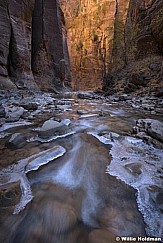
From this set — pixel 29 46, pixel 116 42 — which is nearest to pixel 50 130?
pixel 29 46

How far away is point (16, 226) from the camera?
1.06 m

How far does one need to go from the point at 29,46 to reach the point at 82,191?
12864mm

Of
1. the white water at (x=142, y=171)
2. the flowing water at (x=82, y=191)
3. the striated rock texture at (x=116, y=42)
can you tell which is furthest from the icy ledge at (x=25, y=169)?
the striated rock texture at (x=116, y=42)

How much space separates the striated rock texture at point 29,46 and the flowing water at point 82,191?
7.86 meters

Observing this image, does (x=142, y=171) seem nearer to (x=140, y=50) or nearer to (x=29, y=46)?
(x=29, y=46)

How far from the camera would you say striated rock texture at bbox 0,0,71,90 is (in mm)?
9562

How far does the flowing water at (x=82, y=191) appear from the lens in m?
1.04

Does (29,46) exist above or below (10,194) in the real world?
above

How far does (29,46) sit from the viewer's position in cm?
1195

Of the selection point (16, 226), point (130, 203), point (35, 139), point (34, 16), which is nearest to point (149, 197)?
point (130, 203)

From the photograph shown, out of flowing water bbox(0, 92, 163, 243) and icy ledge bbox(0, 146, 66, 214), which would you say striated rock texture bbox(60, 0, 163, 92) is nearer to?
flowing water bbox(0, 92, 163, 243)

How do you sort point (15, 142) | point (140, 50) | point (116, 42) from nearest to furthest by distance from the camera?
1. point (15, 142)
2. point (140, 50)
3. point (116, 42)

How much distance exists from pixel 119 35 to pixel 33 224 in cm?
2146

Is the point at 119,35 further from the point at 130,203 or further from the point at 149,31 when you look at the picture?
the point at 130,203
